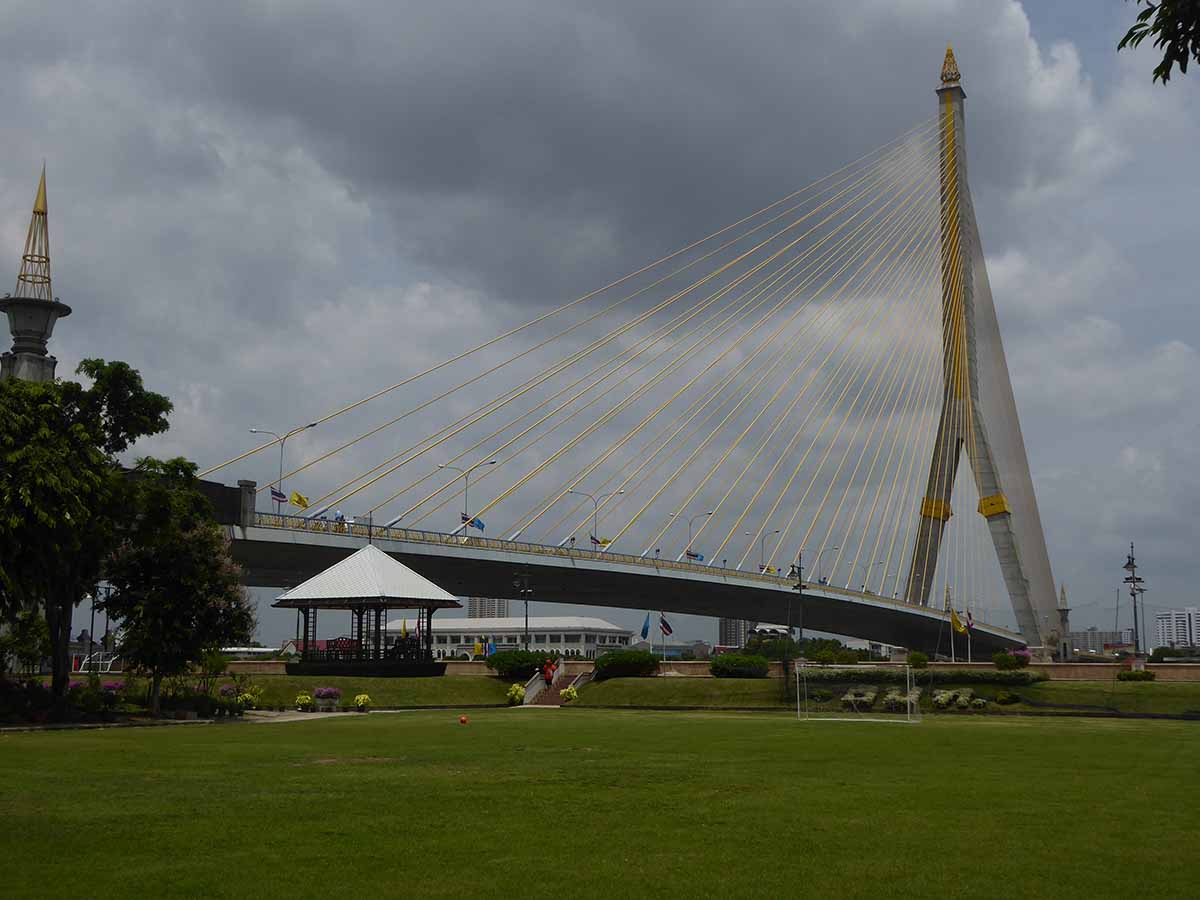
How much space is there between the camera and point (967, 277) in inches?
2496

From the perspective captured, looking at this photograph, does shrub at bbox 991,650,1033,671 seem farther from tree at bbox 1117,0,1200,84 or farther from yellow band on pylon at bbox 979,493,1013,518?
tree at bbox 1117,0,1200,84

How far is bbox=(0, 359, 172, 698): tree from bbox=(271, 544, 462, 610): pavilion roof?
15278 millimetres

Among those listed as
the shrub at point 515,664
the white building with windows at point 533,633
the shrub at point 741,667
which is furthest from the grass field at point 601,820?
the white building with windows at point 533,633

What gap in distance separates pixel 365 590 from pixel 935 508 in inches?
1320

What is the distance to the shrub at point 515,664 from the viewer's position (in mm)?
53656

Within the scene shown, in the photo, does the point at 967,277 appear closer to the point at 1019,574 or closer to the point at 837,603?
the point at 1019,574

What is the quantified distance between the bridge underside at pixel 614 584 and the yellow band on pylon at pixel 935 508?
7.62m

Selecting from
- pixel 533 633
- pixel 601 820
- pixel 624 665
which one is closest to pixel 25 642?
pixel 624 665

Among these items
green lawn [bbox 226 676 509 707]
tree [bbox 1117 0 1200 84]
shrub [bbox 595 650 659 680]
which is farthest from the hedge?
tree [bbox 1117 0 1200 84]

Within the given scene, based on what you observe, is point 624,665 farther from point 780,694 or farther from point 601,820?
point 601,820

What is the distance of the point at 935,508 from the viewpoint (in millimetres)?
65875

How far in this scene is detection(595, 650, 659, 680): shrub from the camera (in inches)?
2087

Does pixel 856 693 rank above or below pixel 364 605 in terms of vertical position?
below

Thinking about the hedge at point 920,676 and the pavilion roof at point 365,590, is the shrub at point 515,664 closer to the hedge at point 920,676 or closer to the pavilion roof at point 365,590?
the pavilion roof at point 365,590
